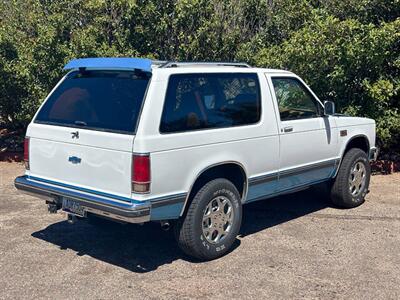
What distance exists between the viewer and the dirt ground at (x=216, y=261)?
15.4 feet

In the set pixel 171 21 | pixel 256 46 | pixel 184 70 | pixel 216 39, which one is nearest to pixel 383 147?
pixel 256 46

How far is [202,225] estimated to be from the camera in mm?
5168

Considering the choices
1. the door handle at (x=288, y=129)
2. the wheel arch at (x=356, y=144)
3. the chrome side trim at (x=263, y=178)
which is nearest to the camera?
the chrome side trim at (x=263, y=178)

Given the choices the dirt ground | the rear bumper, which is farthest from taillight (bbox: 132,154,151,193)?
the dirt ground

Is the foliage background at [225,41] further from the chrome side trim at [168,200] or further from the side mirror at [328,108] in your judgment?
the chrome side trim at [168,200]

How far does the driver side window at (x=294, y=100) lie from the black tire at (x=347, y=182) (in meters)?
0.86

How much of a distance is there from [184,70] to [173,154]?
0.85 metres

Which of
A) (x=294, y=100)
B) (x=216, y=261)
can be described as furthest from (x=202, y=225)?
(x=294, y=100)

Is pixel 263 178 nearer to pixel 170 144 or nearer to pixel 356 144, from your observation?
pixel 170 144

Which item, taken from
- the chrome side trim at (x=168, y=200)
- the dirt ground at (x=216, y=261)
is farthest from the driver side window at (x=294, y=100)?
the chrome side trim at (x=168, y=200)

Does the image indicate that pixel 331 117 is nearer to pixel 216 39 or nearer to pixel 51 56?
pixel 216 39

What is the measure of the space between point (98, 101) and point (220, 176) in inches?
56.2

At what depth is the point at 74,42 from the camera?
9.64m

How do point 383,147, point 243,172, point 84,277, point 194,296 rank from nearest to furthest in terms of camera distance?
point 194,296, point 84,277, point 243,172, point 383,147
